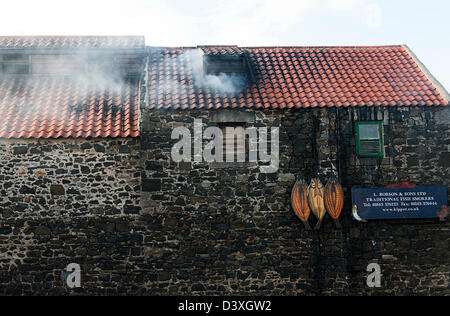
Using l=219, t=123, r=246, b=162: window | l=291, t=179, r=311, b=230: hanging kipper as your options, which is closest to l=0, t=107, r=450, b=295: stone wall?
l=291, t=179, r=311, b=230: hanging kipper

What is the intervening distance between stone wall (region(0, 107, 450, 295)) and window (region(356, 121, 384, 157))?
0.23m

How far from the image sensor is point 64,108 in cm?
1097

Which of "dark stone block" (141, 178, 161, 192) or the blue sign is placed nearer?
"dark stone block" (141, 178, 161, 192)

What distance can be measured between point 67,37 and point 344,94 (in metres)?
8.13

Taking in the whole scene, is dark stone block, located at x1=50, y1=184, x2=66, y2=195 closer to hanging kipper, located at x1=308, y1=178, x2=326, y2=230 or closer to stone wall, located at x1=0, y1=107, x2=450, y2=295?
stone wall, located at x1=0, y1=107, x2=450, y2=295

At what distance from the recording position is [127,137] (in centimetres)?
1017

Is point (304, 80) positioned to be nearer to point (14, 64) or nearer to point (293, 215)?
point (293, 215)

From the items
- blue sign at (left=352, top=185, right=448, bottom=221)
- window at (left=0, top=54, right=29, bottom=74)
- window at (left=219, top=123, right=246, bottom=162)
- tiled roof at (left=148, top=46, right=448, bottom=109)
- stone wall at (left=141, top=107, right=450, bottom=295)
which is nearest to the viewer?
stone wall at (left=141, top=107, right=450, bottom=295)

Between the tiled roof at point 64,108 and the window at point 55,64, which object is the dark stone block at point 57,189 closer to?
the tiled roof at point 64,108

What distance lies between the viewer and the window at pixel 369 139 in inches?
412

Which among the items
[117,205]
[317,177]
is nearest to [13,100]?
[117,205]

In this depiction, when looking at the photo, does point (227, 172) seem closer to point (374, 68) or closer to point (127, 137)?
point (127, 137)

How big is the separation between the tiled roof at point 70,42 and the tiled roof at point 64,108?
0.96 meters

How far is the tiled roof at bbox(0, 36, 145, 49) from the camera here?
12.2 m
